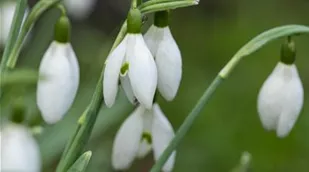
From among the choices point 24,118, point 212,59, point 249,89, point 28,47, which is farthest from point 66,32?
point 212,59

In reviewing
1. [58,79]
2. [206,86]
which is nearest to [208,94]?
[58,79]

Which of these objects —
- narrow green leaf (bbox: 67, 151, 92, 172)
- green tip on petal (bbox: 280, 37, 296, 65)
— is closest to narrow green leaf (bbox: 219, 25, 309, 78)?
green tip on petal (bbox: 280, 37, 296, 65)

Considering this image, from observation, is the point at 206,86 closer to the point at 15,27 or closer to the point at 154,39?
the point at 154,39

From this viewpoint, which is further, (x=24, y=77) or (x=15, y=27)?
(x=15, y=27)

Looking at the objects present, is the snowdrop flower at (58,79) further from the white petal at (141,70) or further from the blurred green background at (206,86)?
the blurred green background at (206,86)

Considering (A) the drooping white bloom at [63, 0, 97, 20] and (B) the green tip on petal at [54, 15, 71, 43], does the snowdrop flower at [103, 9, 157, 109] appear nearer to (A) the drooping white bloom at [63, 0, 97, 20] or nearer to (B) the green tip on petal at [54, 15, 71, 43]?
(B) the green tip on petal at [54, 15, 71, 43]
